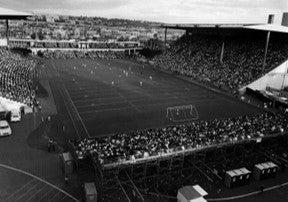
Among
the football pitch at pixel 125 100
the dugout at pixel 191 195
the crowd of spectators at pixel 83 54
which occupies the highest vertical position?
the crowd of spectators at pixel 83 54

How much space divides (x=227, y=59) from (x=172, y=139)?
46.1m

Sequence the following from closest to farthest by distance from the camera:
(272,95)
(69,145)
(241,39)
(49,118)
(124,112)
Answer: (69,145), (49,118), (124,112), (272,95), (241,39)

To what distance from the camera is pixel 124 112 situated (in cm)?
4181

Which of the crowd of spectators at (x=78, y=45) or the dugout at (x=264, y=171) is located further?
the crowd of spectators at (x=78, y=45)

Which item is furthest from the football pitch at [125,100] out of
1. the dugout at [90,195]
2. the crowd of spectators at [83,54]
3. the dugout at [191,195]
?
the crowd of spectators at [83,54]

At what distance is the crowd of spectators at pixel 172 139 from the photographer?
Answer: 24.9 meters

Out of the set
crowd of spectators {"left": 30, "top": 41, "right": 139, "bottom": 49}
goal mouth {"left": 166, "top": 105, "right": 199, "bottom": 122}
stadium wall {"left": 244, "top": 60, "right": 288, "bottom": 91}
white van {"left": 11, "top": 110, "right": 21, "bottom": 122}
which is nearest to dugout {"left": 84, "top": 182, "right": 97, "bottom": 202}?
white van {"left": 11, "top": 110, "right": 21, "bottom": 122}

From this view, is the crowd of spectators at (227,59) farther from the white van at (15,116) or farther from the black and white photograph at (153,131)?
the white van at (15,116)

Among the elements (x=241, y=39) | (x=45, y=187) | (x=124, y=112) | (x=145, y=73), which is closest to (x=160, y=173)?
(x=45, y=187)

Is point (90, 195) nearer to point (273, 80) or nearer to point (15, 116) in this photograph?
point (15, 116)

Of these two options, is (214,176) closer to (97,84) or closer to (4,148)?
(4,148)

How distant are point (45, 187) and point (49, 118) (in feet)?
52.6

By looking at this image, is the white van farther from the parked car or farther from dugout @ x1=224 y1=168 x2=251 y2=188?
dugout @ x1=224 y1=168 x2=251 y2=188

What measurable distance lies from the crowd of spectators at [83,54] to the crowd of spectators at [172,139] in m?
75.0
